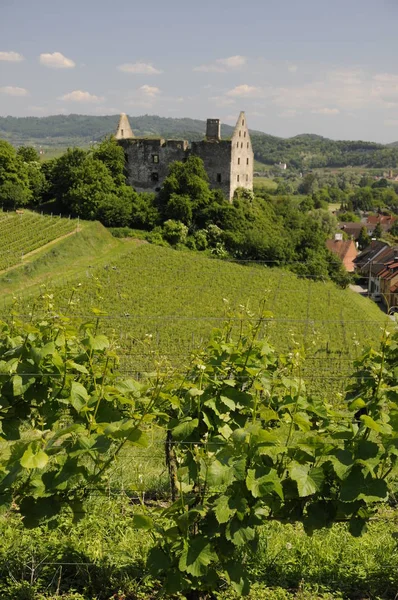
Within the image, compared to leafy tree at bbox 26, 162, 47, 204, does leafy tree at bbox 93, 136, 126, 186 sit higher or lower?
higher

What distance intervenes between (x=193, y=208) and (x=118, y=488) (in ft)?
109

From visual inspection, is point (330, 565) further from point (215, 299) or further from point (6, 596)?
point (215, 299)

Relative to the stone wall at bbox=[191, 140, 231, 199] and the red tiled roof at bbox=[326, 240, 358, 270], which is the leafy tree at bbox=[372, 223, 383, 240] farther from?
the stone wall at bbox=[191, 140, 231, 199]

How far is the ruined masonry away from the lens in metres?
39.8

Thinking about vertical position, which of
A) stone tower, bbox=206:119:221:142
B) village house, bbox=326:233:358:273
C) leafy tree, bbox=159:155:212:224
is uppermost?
stone tower, bbox=206:119:221:142

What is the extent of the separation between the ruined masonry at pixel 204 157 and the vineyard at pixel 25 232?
7.92m

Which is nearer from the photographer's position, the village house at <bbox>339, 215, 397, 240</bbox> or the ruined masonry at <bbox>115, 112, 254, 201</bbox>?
the ruined masonry at <bbox>115, 112, 254, 201</bbox>

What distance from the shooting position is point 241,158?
41312 mm

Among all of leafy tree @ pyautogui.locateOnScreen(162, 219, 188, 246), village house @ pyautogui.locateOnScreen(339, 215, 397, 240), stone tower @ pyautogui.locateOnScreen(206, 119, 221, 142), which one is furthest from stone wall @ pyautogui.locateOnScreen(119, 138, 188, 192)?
village house @ pyautogui.locateOnScreen(339, 215, 397, 240)

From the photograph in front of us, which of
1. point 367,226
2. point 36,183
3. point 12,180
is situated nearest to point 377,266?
point 36,183

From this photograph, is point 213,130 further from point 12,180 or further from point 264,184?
point 264,184

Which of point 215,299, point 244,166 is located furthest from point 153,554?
point 244,166

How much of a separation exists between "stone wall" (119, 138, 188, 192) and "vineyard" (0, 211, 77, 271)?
754 centimetres

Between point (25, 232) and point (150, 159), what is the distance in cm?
1252
